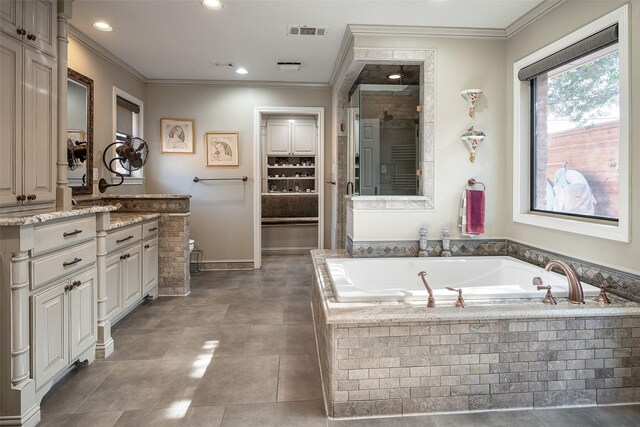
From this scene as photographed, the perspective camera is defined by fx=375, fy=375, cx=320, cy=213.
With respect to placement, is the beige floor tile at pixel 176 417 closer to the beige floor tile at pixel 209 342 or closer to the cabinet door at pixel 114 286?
the beige floor tile at pixel 209 342

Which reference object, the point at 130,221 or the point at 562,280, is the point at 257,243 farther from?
the point at 562,280

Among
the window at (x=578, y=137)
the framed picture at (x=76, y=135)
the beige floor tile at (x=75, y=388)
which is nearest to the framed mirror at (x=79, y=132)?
the framed picture at (x=76, y=135)

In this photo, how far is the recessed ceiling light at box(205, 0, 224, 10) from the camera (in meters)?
2.83

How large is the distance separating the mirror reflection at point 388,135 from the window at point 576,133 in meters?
0.90

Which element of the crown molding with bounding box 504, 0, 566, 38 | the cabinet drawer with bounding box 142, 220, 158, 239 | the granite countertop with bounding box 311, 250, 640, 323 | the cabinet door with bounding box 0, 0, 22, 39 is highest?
the crown molding with bounding box 504, 0, 566, 38

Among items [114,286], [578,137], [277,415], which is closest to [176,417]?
[277,415]

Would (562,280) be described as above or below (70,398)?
above

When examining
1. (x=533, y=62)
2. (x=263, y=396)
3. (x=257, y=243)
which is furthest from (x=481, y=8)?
(x=257, y=243)

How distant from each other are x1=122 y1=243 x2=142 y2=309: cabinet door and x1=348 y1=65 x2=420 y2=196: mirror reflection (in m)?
2.11

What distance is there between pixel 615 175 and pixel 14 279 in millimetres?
3349

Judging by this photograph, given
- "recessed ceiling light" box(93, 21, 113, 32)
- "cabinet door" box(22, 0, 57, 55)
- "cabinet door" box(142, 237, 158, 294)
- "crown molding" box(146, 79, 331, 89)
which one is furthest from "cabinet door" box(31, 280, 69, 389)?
"crown molding" box(146, 79, 331, 89)

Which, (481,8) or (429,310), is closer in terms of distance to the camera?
(429,310)

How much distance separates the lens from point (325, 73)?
4668mm

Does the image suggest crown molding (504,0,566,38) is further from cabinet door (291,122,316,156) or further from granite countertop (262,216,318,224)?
granite countertop (262,216,318,224)
